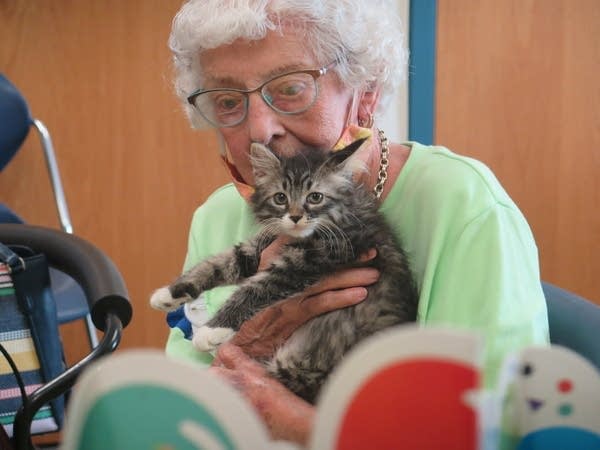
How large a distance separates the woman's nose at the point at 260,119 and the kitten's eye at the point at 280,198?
3.5 inches

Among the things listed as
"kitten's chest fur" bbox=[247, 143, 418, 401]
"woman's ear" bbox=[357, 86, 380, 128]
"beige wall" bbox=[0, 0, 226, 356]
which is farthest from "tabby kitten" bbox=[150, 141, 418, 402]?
"beige wall" bbox=[0, 0, 226, 356]

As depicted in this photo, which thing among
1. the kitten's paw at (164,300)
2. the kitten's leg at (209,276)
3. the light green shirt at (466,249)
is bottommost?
the kitten's paw at (164,300)

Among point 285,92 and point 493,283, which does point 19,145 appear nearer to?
point 285,92

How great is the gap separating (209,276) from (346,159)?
31cm

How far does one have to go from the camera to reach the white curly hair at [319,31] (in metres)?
1.03

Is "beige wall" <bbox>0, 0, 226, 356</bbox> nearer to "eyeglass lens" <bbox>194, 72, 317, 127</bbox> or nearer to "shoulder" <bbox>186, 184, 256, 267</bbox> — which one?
"shoulder" <bbox>186, 184, 256, 267</bbox>

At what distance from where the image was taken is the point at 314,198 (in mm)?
1030

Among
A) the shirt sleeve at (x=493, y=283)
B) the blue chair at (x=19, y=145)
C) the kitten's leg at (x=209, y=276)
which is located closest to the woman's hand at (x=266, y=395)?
the kitten's leg at (x=209, y=276)

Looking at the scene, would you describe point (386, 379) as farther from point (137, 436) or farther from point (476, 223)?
point (476, 223)

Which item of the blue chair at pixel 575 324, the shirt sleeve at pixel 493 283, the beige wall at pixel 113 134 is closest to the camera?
the shirt sleeve at pixel 493 283

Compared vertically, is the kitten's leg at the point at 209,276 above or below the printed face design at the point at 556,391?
below

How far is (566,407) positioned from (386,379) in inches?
4.4

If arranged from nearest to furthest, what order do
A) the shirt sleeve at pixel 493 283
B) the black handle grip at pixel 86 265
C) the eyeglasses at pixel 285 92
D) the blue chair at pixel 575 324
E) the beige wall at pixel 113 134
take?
1. the black handle grip at pixel 86 265
2. the shirt sleeve at pixel 493 283
3. the blue chair at pixel 575 324
4. the eyeglasses at pixel 285 92
5. the beige wall at pixel 113 134

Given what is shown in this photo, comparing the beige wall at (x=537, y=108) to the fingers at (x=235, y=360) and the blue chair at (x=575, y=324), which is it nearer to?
the blue chair at (x=575, y=324)
